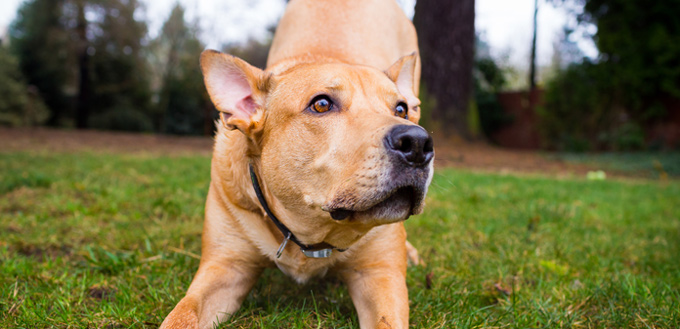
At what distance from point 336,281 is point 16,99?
20628 millimetres

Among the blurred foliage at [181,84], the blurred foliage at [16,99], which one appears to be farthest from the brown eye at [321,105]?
the blurred foliage at [181,84]

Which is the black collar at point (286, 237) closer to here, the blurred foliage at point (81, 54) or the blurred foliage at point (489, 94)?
the blurred foliage at point (489, 94)

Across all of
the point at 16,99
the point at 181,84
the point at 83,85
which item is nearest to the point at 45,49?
the point at 83,85

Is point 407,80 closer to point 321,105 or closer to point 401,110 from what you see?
point 401,110

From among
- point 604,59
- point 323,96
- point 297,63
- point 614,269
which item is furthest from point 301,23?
point 604,59

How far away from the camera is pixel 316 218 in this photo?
244cm

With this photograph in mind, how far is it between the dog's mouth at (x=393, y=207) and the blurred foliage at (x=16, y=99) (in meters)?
19.7

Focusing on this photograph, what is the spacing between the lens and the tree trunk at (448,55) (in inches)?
468

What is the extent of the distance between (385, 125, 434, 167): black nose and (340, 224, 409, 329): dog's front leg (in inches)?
32.4

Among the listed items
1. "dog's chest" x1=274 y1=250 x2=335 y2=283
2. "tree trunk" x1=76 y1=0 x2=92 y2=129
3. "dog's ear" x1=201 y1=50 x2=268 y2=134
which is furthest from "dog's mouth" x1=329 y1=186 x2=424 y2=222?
"tree trunk" x1=76 y1=0 x2=92 y2=129

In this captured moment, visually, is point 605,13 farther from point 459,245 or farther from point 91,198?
point 91,198

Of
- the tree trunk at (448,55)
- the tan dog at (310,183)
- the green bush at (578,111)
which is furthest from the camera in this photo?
the green bush at (578,111)

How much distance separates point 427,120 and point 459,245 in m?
8.39

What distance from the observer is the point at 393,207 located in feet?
6.89
